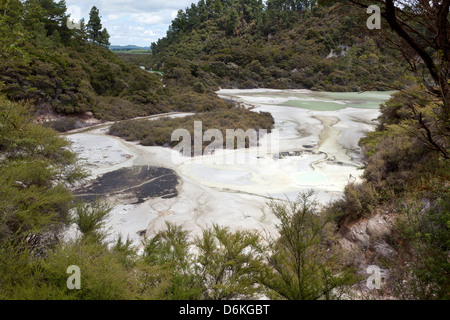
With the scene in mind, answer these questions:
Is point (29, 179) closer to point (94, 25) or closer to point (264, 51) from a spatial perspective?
point (94, 25)

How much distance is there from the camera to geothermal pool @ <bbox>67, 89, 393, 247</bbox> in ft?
27.7

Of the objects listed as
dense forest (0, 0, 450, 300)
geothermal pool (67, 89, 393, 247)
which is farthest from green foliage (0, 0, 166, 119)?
geothermal pool (67, 89, 393, 247)

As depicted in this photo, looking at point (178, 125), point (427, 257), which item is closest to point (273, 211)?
point (427, 257)

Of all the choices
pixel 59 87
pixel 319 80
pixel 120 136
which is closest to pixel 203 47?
pixel 319 80

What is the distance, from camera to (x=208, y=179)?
1152 centimetres

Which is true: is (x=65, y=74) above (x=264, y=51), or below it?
below

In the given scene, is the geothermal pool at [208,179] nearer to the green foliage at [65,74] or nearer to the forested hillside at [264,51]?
the green foliage at [65,74]

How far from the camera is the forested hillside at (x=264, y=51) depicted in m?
46.2

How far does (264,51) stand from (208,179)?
167 ft

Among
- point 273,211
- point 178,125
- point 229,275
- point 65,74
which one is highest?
point 65,74

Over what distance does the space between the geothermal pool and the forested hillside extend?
21.6m
